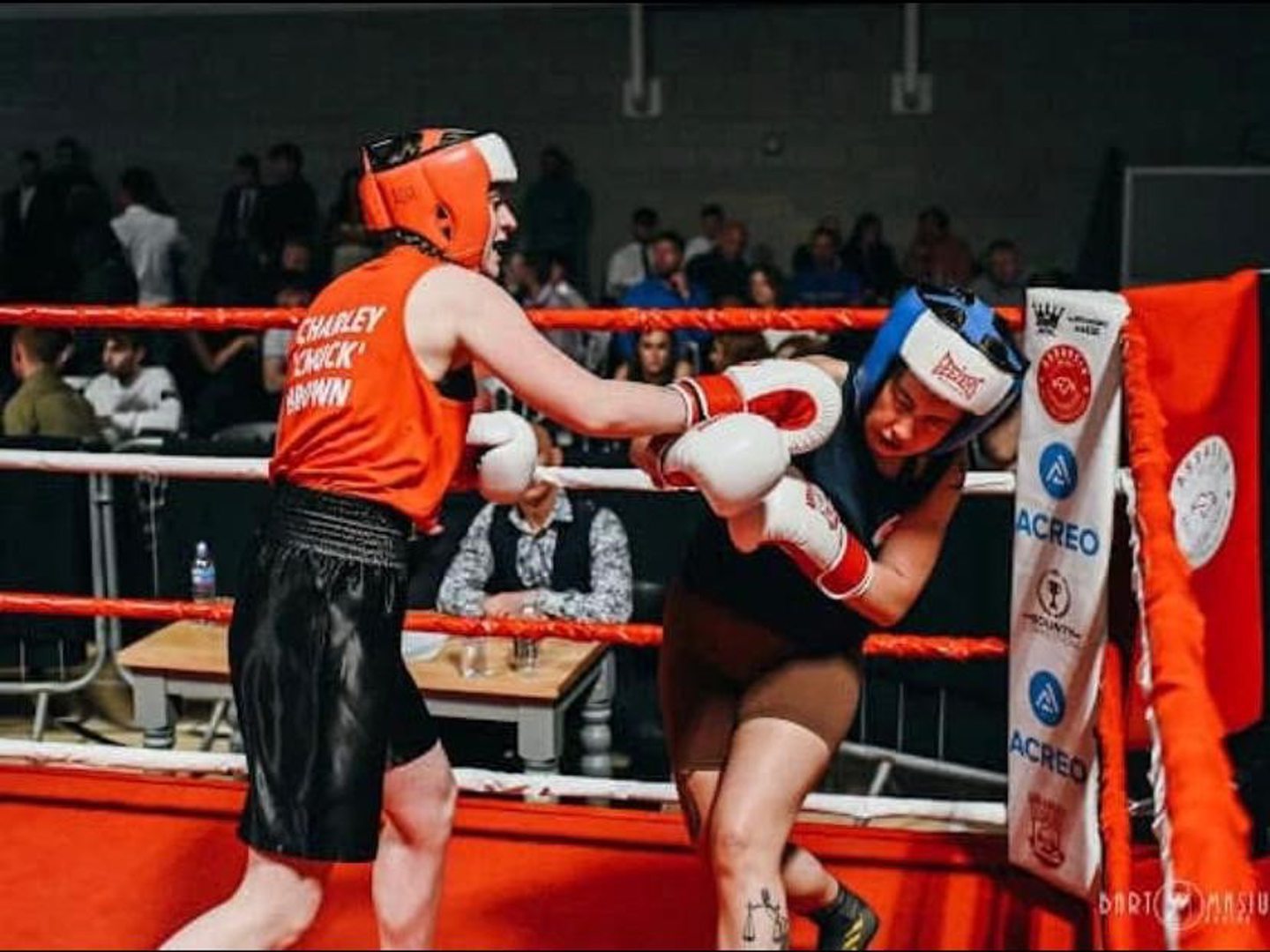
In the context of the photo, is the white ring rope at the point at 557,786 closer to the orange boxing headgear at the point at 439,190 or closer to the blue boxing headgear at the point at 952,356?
the blue boxing headgear at the point at 952,356

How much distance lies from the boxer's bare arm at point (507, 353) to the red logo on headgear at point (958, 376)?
1.04 ft

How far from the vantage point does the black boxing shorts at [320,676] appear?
170cm

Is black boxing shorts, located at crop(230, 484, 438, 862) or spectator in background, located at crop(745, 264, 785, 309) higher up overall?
spectator in background, located at crop(745, 264, 785, 309)

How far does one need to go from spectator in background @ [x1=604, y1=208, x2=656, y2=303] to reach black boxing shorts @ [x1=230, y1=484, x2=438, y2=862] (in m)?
6.97

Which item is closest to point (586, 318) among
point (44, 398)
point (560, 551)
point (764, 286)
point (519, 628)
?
point (519, 628)

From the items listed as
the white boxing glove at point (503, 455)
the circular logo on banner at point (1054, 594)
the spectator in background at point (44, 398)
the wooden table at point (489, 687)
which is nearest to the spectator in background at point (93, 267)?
the spectator in background at point (44, 398)

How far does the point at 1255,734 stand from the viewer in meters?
2.44

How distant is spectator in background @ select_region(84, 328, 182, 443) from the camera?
570 cm

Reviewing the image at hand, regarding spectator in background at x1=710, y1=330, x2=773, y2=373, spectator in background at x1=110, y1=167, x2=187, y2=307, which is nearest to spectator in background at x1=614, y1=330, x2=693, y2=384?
spectator in background at x1=710, y1=330, x2=773, y2=373

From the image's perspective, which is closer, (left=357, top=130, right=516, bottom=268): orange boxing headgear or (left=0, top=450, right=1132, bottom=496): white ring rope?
(left=357, top=130, right=516, bottom=268): orange boxing headgear

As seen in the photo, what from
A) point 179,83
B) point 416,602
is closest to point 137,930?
point 416,602

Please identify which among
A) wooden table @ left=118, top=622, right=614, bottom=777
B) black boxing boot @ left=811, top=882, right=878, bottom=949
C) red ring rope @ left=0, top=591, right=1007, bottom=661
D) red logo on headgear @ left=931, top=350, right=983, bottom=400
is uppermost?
red logo on headgear @ left=931, top=350, right=983, bottom=400

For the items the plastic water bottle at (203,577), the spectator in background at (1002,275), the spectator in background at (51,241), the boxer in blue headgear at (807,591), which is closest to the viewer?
the boxer in blue headgear at (807,591)

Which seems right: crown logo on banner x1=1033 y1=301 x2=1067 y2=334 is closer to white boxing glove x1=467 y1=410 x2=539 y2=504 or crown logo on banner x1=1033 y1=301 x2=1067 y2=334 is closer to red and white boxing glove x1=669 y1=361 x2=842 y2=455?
red and white boxing glove x1=669 y1=361 x2=842 y2=455
